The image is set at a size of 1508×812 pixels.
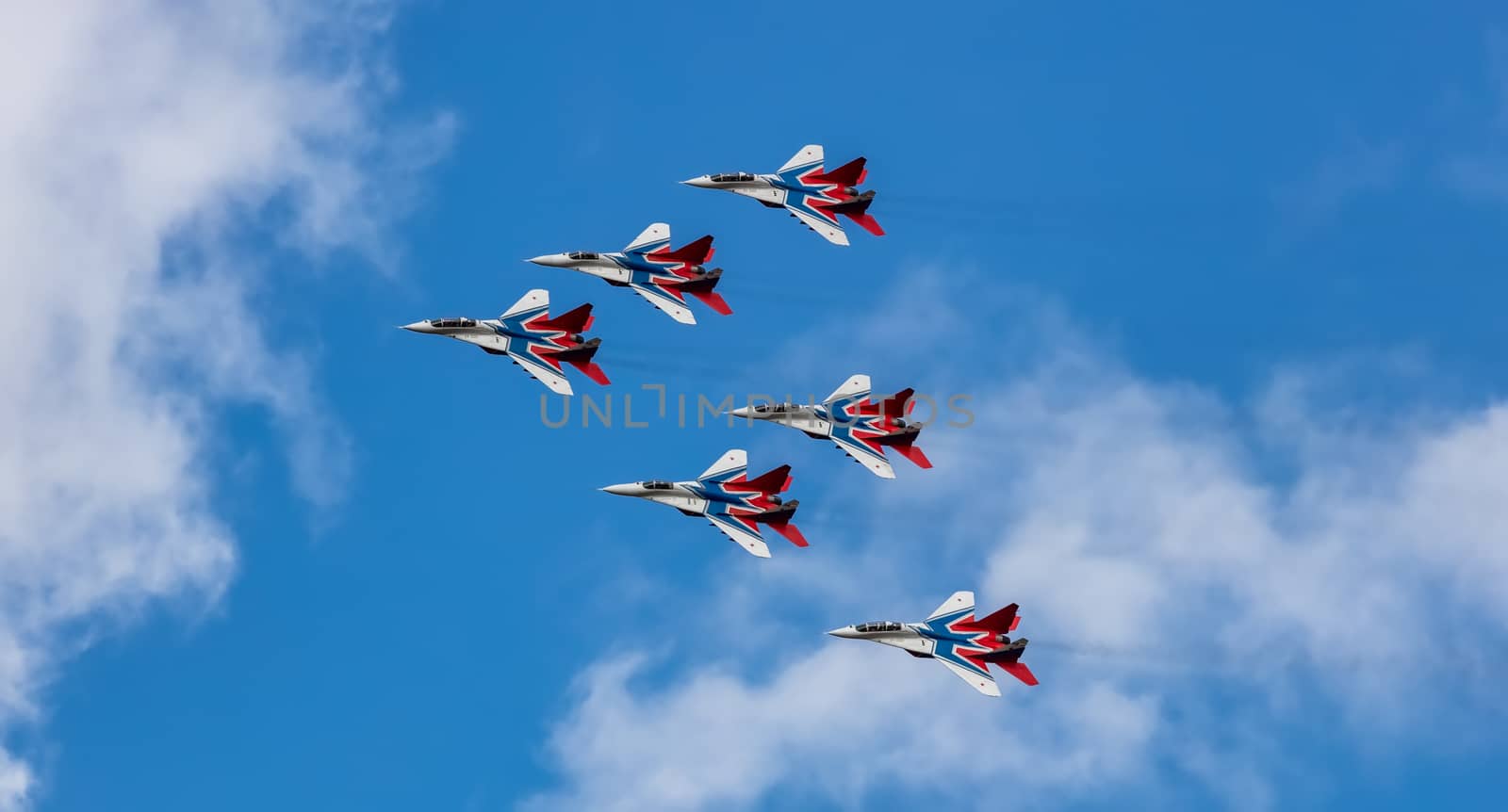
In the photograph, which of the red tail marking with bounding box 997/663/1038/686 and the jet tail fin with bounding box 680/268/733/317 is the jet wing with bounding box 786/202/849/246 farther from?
the red tail marking with bounding box 997/663/1038/686

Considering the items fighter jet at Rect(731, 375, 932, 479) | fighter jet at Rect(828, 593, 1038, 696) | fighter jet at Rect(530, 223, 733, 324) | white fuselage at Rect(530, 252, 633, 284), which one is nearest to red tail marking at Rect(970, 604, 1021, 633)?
fighter jet at Rect(828, 593, 1038, 696)

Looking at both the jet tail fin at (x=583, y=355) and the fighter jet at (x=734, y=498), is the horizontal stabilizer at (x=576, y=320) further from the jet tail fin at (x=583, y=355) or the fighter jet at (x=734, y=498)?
the fighter jet at (x=734, y=498)

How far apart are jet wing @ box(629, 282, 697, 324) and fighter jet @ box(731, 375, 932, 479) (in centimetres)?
731

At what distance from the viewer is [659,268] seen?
16950 centimetres

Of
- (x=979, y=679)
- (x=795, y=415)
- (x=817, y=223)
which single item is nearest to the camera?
(x=979, y=679)

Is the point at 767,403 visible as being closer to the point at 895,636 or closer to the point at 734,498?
the point at 734,498

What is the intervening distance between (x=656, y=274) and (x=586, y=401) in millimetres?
12679

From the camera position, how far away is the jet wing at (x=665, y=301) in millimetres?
166750

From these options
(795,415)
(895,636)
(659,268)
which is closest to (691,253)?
(659,268)

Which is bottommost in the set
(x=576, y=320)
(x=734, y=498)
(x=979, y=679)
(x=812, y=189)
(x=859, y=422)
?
(x=979, y=679)

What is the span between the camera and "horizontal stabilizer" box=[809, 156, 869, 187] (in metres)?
174

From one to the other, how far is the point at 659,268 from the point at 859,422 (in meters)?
17.6

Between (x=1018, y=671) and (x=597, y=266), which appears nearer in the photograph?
(x=1018, y=671)

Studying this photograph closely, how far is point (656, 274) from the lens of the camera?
16950 cm
